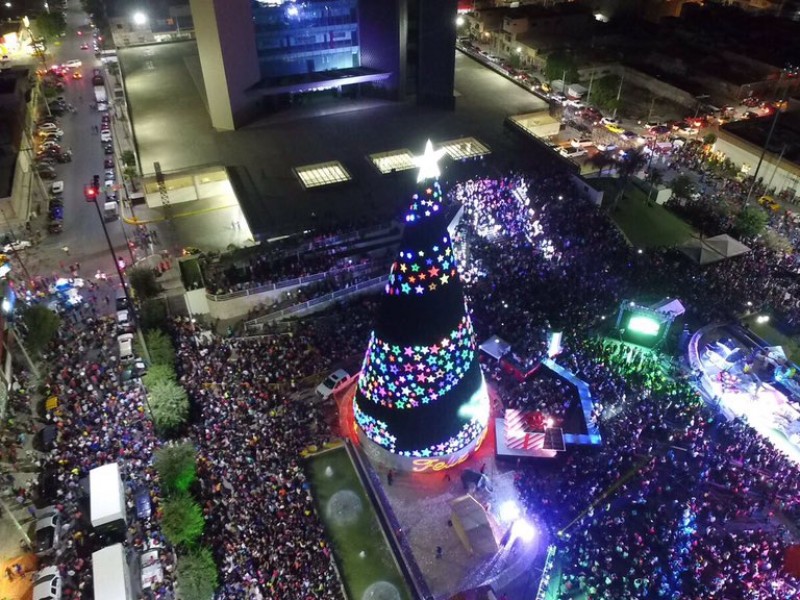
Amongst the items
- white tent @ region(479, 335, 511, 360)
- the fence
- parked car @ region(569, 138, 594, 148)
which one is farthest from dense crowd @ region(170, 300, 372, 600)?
parked car @ region(569, 138, 594, 148)

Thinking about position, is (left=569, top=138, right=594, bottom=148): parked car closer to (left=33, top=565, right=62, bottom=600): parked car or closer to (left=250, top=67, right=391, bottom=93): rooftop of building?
(left=250, top=67, right=391, bottom=93): rooftop of building

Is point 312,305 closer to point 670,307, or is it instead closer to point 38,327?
point 38,327

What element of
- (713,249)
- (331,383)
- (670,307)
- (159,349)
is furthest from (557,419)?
(159,349)

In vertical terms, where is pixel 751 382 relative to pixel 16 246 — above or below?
below

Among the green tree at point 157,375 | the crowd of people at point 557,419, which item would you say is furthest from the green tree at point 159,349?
the crowd of people at point 557,419

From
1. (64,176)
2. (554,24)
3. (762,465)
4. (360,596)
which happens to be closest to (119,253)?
(64,176)

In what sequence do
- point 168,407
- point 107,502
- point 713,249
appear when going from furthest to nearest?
point 713,249 → point 168,407 → point 107,502
